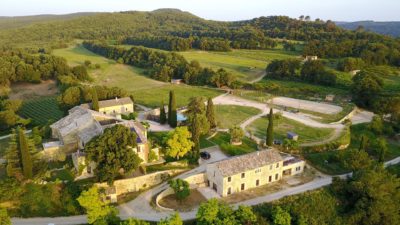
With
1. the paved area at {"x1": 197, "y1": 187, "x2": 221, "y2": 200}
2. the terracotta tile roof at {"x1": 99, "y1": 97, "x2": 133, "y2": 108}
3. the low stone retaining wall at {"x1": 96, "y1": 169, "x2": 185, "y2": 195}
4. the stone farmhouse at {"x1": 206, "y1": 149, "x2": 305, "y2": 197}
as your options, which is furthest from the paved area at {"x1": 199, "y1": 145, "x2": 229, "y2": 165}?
the terracotta tile roof at {"x1": 99, "y1": 97, "x2": 133, "y2": 108}

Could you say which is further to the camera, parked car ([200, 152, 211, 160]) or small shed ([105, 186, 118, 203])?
parked car ([200, 152, 211, 160])

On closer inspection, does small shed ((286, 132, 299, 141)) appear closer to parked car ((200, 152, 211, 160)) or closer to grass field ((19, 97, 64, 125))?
parked car ((200, 152, 211, 160))

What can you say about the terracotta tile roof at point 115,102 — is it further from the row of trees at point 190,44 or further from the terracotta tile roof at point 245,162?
the row of trees at point 190,44

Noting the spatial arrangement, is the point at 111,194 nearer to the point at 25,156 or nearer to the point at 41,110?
the point at 25,156

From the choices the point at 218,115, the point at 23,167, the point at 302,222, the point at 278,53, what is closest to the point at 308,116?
the point at 218,115

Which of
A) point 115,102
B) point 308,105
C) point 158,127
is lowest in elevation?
point 158,127

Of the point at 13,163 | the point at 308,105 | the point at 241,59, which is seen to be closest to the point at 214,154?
the point at 13,163

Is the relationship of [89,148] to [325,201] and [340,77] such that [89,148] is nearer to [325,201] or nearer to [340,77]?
[325,201]
